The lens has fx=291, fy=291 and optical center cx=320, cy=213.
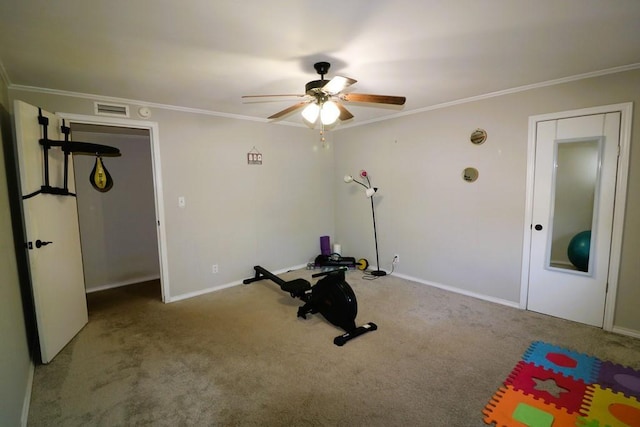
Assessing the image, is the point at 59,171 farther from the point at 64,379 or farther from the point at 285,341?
the point at 285,341

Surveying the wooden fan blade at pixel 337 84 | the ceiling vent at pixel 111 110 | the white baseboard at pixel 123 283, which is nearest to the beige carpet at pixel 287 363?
the white baseboard at pixel 123 283

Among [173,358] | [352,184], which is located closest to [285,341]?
[173,358]

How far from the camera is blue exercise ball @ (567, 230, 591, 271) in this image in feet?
9.41

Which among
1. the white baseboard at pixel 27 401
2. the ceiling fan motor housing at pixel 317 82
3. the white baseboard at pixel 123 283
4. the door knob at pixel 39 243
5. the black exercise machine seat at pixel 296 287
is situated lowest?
the white baseboard at pixel 123 283

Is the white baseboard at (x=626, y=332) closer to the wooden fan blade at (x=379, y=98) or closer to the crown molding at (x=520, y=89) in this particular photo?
the crown molding at (x=520, y=89)

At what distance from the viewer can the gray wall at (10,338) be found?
5.18 feet

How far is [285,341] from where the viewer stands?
8.92 ft

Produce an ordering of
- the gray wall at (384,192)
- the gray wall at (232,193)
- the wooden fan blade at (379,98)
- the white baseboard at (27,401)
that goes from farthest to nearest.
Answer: the gray wall at (232,193) < the gray wall at (384,192) < the wooden fan blade at (379,98) < the white baseboard at (27,401)

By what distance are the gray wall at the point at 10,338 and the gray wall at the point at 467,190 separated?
403 centimetres

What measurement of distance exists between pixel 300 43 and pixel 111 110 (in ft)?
8.03

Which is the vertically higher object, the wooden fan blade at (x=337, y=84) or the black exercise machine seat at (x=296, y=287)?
the wooden fan blade at (x=337, y=84)

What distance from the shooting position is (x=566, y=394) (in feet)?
6.57

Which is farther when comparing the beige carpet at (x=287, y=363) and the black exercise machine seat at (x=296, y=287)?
the black exercise machine seat at (x=296, y=287)

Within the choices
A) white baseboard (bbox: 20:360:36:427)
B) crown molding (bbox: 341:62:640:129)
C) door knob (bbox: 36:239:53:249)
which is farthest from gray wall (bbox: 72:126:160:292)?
crown molding (bbox: 341:62:640:129)
